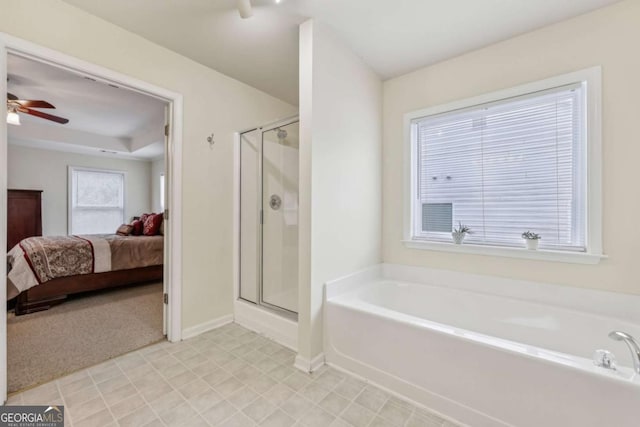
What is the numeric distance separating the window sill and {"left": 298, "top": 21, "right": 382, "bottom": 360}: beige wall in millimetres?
512

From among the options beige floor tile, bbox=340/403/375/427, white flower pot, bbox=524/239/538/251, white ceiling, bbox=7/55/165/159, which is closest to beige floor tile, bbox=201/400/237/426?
beige floor tile, bbox=340/403/375/427

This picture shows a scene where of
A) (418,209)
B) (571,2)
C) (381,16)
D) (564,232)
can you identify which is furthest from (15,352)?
(571,2)

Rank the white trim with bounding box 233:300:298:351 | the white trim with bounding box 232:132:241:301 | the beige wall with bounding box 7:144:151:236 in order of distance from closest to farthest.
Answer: the white trim with bounding box 233:300:298:351
the white trim with bounding box 232:132:241:301
the beige wall with bounding box 7:144:151:236

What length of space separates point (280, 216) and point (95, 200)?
5332mm

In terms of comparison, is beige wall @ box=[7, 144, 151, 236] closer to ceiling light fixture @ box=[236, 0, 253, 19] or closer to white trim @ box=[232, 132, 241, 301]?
white trim @ box=[232, 132, 241, 301]

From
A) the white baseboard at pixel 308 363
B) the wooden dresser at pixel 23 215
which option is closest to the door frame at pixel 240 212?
the white baseboard at pixel 308 363

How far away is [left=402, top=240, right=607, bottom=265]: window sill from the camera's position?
1772 mm

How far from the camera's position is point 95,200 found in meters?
5.66

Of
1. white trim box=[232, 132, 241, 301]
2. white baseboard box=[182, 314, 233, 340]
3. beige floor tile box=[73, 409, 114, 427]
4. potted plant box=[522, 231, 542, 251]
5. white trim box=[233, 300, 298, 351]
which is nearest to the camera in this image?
beige floor tile box=[73, 409, 114, 427]

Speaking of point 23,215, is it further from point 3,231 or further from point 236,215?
point 236,215

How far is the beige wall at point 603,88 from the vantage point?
164cm

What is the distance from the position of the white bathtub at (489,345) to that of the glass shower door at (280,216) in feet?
2.02

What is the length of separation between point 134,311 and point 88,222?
12.9ft

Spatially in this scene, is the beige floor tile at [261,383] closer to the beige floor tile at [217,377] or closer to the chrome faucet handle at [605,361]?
the beige floor tile at [217,377]
